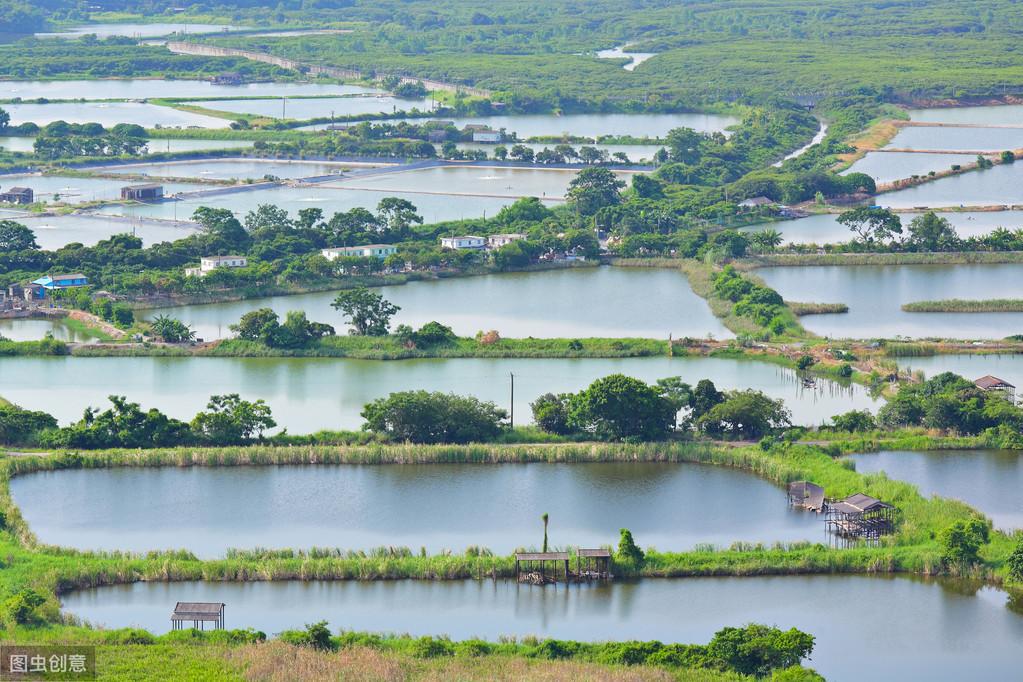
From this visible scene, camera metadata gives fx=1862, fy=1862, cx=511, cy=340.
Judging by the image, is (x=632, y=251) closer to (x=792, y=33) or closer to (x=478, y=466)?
(x=478, y=466)

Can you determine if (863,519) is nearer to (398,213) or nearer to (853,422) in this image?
(853,422)

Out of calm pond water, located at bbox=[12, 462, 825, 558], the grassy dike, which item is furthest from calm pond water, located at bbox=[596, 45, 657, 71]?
calm pond water, located at bbox=[12, 462, 825, 558]

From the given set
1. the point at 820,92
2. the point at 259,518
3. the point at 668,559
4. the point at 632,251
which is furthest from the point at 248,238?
the point at 820,92

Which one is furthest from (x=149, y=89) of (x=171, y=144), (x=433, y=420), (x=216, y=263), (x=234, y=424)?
(x=433, y=420)

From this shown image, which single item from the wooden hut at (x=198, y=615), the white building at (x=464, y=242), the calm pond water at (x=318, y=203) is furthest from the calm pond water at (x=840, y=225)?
the wooden hut at (x=198, y=615)

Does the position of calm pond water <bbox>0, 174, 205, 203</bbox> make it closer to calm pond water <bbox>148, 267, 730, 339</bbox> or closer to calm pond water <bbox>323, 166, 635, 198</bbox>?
calm pond water <bbox>323, 166, 635, 198</bbox>

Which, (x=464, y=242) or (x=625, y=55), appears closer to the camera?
(x=464, y=242)

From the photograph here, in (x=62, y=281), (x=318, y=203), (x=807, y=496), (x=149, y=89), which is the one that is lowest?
(x=807, y=496)

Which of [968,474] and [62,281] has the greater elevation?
[62,281]
